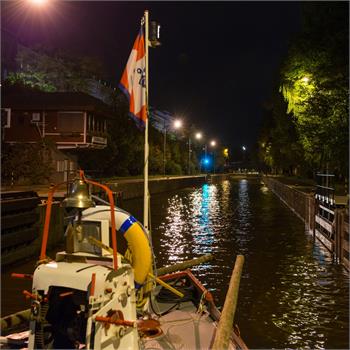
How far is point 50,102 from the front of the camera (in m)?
51.1

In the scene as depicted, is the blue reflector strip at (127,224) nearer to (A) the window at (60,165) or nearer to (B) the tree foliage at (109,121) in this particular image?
(B) the tree foliage at (109,121)

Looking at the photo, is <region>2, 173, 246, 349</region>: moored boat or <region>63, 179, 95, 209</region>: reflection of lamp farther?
<region>63, 179, 95, 209</region>: reflection of lamp

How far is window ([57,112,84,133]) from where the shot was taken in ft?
165

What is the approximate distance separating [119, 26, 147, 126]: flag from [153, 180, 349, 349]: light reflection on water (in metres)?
4.55

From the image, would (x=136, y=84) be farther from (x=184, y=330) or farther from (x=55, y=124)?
(x=55, y=124)

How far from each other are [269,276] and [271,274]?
287 mm

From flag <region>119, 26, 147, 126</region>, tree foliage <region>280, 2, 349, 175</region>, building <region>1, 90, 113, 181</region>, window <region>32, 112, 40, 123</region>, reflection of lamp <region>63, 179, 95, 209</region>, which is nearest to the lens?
reflection of lamp <region>63, 179, 95, 209</region>

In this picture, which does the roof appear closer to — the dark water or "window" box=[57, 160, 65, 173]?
"window" box=[57, 160, 65, 173]

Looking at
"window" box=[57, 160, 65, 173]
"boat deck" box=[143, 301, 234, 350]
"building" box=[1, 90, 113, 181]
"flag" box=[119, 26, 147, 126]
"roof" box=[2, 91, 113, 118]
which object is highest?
"roof" box=[2, 91, 113, 118]

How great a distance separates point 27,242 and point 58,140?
35.5m

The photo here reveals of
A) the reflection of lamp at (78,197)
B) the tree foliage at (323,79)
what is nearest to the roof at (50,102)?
the tree foliage at (323,79)

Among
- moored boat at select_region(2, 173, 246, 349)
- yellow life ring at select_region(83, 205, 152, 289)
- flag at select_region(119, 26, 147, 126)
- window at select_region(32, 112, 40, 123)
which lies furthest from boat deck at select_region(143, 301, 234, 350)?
window at select_region(32, 112, 40, 123)

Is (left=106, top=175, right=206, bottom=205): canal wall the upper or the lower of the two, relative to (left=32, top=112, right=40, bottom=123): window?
lower

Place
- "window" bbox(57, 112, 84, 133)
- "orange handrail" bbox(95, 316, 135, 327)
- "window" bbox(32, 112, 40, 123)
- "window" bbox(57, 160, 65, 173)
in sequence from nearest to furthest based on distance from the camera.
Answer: "orange handrail" bbox(95, 316, 135, 327)
"window" bbox(57, 160, 65, 173)
"window" bbox(32, 112, 40, 123)
"window" bbox(57, 112, 84, 133)
